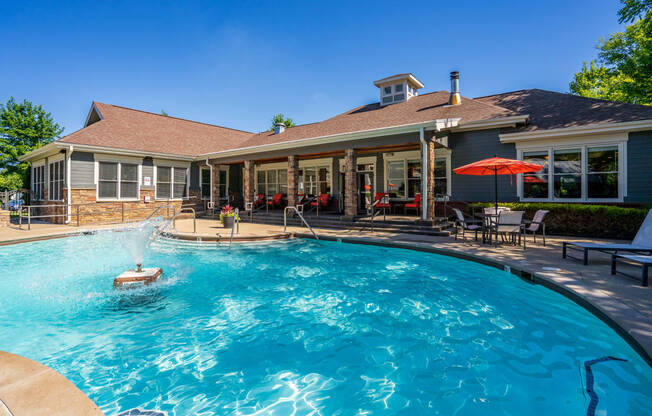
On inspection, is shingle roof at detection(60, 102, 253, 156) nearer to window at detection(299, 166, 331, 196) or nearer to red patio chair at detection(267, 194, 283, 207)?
red patio chair at detection(267, 194, 283, 207)

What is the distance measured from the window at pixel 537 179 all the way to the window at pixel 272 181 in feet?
37.7

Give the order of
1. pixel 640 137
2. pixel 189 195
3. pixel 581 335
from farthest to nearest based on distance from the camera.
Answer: pixel 189 195, pixel 640 137, pixel 581 335

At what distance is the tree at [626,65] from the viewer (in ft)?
36.9

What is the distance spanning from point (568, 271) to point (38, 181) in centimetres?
2287

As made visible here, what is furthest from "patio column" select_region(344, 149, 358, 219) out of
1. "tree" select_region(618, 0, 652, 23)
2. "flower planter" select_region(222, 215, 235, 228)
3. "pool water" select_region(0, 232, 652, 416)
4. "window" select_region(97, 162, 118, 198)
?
"tree" select_region(618, 0, 652, 23)

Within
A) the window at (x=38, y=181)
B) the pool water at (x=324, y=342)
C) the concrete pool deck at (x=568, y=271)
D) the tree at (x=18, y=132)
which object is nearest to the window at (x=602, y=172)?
the concrete pool deck at (x=568, y=271)

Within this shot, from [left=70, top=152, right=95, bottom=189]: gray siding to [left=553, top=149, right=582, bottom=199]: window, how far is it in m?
18.1

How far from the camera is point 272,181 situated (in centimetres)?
1781

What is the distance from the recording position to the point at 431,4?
11.0m

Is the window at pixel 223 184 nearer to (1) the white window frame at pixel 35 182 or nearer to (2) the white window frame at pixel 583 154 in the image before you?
(1) the white window frame at pixel 35 182

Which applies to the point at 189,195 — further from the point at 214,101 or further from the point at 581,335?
the point at 581,335

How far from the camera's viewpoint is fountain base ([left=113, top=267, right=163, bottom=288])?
5.14 meters

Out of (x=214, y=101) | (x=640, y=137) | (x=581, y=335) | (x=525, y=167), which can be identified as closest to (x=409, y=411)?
(x=581, y=335)

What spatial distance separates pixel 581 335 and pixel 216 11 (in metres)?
14.3
